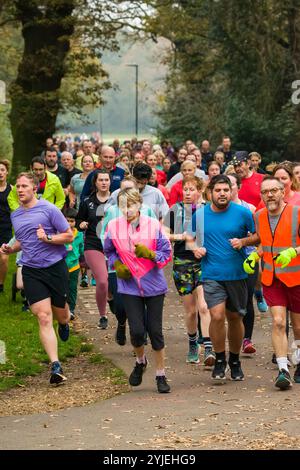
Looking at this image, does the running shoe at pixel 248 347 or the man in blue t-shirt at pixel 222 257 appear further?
the running shoe at pixel 248 347

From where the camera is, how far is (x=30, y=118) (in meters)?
34.9

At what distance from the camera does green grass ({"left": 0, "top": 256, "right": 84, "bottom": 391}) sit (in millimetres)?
12562

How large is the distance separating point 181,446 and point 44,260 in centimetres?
359

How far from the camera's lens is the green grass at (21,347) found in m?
12.6

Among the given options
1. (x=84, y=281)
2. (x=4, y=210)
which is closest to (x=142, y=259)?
(x=4, y=210)

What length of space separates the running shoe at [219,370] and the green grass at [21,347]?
2.05 metres

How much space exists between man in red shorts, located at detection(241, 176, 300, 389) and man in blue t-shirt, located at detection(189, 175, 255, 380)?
29 centimetres

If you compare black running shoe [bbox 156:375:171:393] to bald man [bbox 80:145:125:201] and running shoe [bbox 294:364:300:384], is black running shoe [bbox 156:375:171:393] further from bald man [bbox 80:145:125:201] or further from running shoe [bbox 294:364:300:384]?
bald man [bbox 80:145:125:201]

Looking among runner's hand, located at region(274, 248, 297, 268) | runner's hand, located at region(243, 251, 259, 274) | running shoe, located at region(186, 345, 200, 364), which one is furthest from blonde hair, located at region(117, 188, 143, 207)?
running shoe, located at region(186, 345, 200, 364)

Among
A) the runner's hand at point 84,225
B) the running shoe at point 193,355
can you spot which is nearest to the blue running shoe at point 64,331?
the running shoe at point 193,355

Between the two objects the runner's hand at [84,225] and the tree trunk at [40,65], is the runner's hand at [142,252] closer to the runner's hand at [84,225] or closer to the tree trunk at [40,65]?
the runner's hand at [84,225]

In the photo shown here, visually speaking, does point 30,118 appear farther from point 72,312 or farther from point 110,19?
point 72,312

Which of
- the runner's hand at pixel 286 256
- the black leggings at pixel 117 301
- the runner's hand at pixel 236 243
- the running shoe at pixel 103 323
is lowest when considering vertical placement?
the running shoe at pixel 103 323

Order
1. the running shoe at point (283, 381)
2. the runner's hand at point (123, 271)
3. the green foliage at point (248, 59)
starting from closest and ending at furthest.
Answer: the running shoe at point (283, 381), the runner's hand at point (123, 271), the green foliage at point (248, 59)
